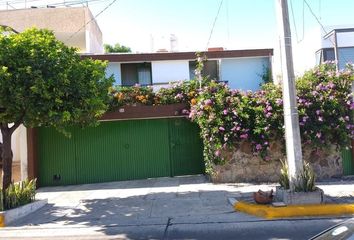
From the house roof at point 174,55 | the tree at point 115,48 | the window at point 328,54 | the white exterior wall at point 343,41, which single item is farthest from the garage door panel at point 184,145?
the tree at point 115,48

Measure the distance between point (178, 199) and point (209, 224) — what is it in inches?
113

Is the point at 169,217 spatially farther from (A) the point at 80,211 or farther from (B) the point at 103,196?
(B) the point at 103,196

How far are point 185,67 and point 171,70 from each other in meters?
0.66

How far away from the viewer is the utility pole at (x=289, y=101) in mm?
9938

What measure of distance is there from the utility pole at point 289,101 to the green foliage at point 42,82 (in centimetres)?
476

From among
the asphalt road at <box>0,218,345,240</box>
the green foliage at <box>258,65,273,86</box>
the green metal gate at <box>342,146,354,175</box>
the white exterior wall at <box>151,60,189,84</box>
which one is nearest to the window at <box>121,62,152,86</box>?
the white exterior wall at <box>151,60,189,84</box>

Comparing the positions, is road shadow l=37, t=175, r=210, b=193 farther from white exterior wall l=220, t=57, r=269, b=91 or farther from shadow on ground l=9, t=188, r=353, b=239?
white exterior wall l=220, t=57, r=269, b=91

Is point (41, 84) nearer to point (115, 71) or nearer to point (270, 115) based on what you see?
point (270, 115)

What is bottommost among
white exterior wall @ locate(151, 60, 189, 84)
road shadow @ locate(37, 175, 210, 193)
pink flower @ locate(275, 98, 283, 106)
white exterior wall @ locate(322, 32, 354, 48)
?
road shadow @ locate(37, 175, 210, 193)

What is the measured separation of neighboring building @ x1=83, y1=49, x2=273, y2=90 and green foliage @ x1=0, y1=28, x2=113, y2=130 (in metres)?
8.71

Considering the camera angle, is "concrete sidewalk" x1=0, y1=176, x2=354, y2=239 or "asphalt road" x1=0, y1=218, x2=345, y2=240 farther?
"concrete sidewalk" x1=0, y1=176, x2=354, y2=239

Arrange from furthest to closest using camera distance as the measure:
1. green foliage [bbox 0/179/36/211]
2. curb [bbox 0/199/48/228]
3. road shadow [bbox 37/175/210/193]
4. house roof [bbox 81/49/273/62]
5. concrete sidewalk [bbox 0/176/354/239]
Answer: house roof [bbox 81/49/273/62]
road shadow [bbox 37/175/210/193]
green foliage [bbox 0/179/36/211]
curb [bbox 0/199/48/228]
concrete sidewalk [bbox 0/176/354/239]

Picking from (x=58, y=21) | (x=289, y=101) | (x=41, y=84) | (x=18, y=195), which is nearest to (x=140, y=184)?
Result: (x=18, y=195)

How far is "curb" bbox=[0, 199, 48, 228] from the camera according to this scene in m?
9.86
